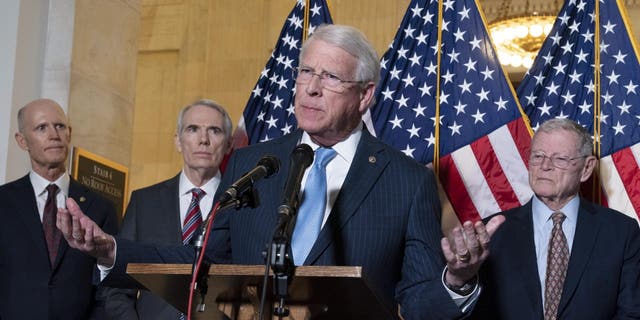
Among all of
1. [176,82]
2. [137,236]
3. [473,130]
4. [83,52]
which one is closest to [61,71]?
[83,52]

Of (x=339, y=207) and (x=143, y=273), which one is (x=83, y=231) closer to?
(x=143, y=273)

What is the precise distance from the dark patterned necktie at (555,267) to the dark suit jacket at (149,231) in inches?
66.6

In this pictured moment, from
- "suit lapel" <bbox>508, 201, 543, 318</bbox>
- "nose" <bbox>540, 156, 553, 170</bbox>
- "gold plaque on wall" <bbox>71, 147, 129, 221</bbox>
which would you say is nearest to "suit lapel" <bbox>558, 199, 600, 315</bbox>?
"suit lapel" <bbox>508, 201, 543, 318</bbox>

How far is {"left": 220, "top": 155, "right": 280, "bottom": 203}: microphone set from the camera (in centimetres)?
264

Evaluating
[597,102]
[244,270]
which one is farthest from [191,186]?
[244,270]

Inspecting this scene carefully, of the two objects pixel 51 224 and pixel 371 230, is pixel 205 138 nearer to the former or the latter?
pixel 51 224

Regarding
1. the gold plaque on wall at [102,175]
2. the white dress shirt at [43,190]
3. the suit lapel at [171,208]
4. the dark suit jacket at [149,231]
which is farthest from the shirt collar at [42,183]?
the gold plaque on wall at [102,175]

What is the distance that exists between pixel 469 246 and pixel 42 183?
3365 mm

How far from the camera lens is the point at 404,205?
3320mm

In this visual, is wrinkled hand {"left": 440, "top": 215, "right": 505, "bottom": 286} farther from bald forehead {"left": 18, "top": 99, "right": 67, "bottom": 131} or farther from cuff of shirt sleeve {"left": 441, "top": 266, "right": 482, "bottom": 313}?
bald forehead {"left": 18, "top": 99, "right": 67, "bottom": 131}

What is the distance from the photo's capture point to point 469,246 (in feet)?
8.66

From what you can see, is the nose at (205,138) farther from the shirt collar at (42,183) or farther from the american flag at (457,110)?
the american flag at (457,110)

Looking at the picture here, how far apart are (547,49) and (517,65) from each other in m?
7.19

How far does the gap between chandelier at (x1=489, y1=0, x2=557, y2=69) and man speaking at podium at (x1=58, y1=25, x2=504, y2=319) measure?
10.2 m
